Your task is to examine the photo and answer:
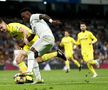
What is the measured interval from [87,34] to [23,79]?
8.20 m

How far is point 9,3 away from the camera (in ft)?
160

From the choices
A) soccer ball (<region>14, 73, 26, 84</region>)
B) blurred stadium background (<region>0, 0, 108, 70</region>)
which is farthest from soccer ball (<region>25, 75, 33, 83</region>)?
blurred stadium background (<region>0, 0, 108, 70</region>)

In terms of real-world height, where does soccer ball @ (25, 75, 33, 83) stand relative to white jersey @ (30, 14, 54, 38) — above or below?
below

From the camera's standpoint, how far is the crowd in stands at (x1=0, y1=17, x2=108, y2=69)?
42.4 metres

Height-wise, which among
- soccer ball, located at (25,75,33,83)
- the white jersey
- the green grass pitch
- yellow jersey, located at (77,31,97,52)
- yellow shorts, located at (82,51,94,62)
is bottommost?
the green grass pitch

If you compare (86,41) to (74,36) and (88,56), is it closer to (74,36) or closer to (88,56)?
(88,56)

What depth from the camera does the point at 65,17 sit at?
51469 millimetres

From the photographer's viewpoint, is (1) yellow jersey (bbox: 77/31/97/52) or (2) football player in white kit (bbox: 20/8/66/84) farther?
(1) yellow jersey (bbox: 77/31/97/52)

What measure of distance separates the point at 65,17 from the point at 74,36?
5.24 metres

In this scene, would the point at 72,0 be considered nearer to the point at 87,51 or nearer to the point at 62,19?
the point at 62,19

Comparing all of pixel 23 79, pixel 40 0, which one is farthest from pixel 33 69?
pixel 40 0

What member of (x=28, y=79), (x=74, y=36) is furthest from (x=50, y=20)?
(x=74, y=36)

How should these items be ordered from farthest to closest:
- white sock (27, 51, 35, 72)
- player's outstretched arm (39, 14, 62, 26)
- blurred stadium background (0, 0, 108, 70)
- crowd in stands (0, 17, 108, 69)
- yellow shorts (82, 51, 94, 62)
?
blurred stadium background (0, 0, 108, 70), crowd in stands (0, 17, 108, 69), yellow shorts (82, 51, 94, 62), white sock (27, 51, 35, 72), player's outstretched arm (39, 14, 62, 26)

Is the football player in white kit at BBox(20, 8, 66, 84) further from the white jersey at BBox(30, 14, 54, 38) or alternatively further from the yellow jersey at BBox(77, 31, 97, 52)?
the yellow jersey at BBox(77, 31, 97, 52)
